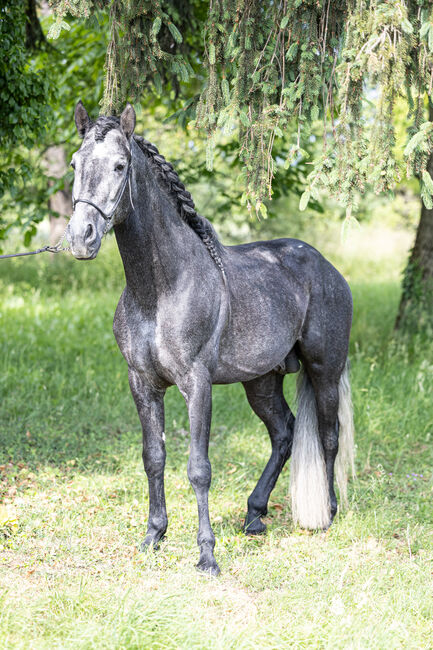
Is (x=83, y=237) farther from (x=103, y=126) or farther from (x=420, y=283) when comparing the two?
(x=420, y=283)

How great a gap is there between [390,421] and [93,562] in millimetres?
3711

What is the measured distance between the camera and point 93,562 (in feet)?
12.7

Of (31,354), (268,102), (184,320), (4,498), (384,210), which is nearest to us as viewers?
(184,320)

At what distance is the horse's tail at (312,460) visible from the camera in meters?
4.61

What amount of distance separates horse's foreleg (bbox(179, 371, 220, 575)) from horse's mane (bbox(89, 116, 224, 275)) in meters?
0.75

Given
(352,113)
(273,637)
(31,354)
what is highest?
(352,113)

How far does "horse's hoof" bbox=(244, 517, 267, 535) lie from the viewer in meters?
4.57

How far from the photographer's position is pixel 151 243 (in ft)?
12.2

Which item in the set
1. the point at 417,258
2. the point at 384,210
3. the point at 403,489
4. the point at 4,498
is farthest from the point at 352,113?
the point at 384,210

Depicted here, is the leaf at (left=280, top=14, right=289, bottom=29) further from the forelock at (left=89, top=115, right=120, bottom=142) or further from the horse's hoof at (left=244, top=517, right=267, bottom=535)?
the horse's hoof at (left=244, top=517, right=267, bottom=535)

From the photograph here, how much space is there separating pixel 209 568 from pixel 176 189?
215 centimetres

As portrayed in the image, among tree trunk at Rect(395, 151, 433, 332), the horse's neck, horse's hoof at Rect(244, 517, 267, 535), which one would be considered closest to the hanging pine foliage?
the horse's neck

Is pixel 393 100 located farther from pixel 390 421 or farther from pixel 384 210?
pixel 384 210

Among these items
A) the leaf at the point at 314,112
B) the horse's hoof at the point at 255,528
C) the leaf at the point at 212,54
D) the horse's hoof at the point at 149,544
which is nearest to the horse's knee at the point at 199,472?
the horse's hoof at the point at 149,544
